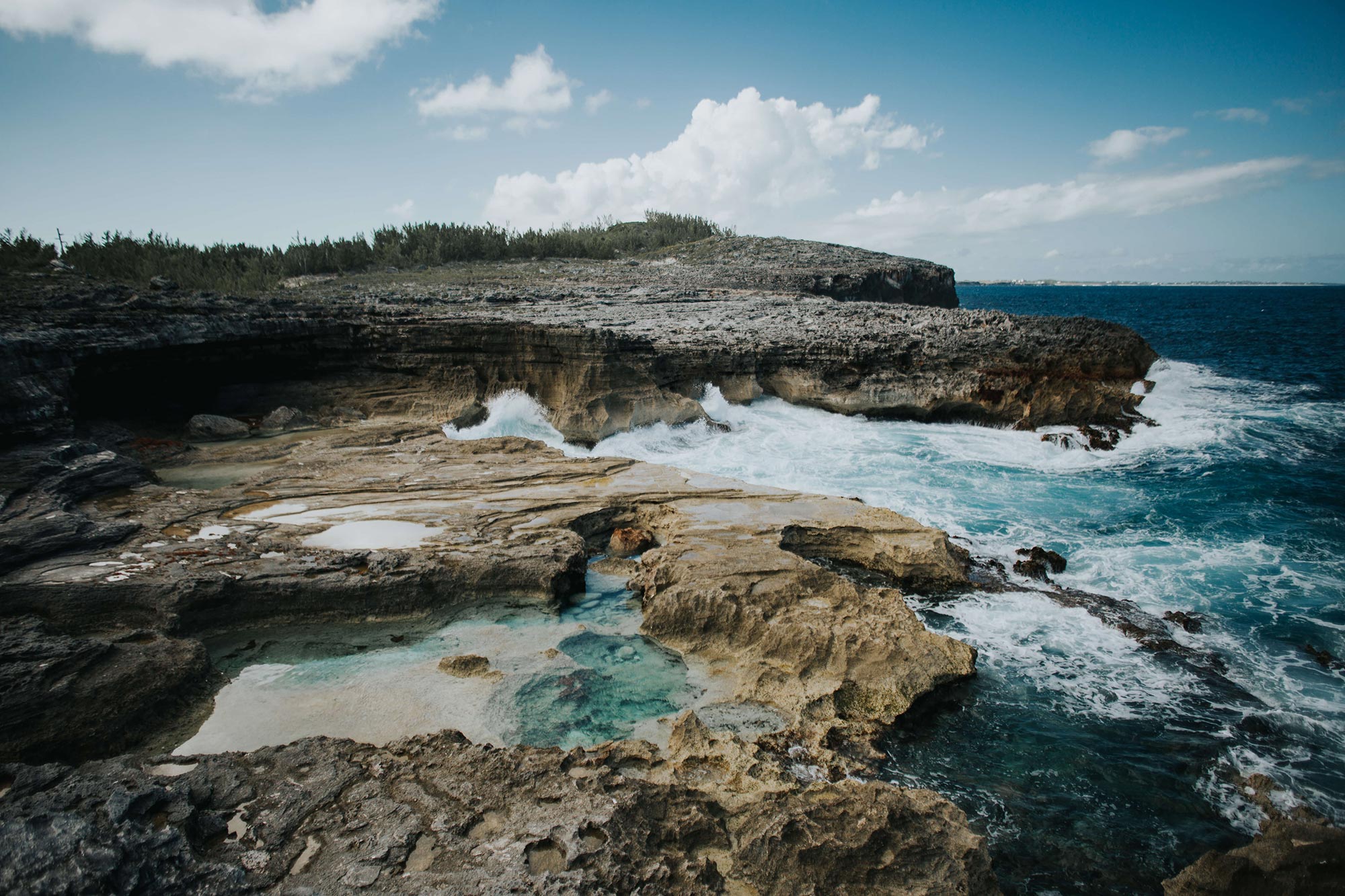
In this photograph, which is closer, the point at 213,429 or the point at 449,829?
the point at 449,829

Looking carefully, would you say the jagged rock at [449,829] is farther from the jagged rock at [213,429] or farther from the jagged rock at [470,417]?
the jagged rock at [470,417]

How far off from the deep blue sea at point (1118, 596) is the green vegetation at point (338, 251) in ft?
33.6

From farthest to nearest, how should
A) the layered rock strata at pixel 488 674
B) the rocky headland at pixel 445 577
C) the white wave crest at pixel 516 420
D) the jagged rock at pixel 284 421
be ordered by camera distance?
1. the white wave crest at pixel 516 420
2. the jagged rock at pixel 284 421
3. the rocky headland at pixel 445 577
4. the layered rock strata at pixel 488 674

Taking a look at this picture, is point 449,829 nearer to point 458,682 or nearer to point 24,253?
point 458,682

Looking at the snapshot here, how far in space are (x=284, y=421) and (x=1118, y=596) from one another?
13.4 m

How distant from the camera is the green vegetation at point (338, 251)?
16.0 m

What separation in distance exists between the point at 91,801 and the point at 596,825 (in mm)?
2444

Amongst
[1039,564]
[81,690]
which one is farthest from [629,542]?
[1039,564]

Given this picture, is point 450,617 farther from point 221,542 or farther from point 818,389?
point 818,389

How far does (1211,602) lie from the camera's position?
7.78 m

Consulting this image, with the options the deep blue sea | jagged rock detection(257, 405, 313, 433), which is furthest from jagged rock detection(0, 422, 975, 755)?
jagged rock detection(257, 405, 313, 433)

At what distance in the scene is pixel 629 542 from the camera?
8.00m

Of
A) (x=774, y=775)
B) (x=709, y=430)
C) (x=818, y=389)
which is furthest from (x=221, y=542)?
(x=818, y=389)

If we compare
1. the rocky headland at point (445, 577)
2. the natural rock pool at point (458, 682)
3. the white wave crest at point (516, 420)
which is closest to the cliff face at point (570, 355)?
the rocky headland at point (445, 577)
